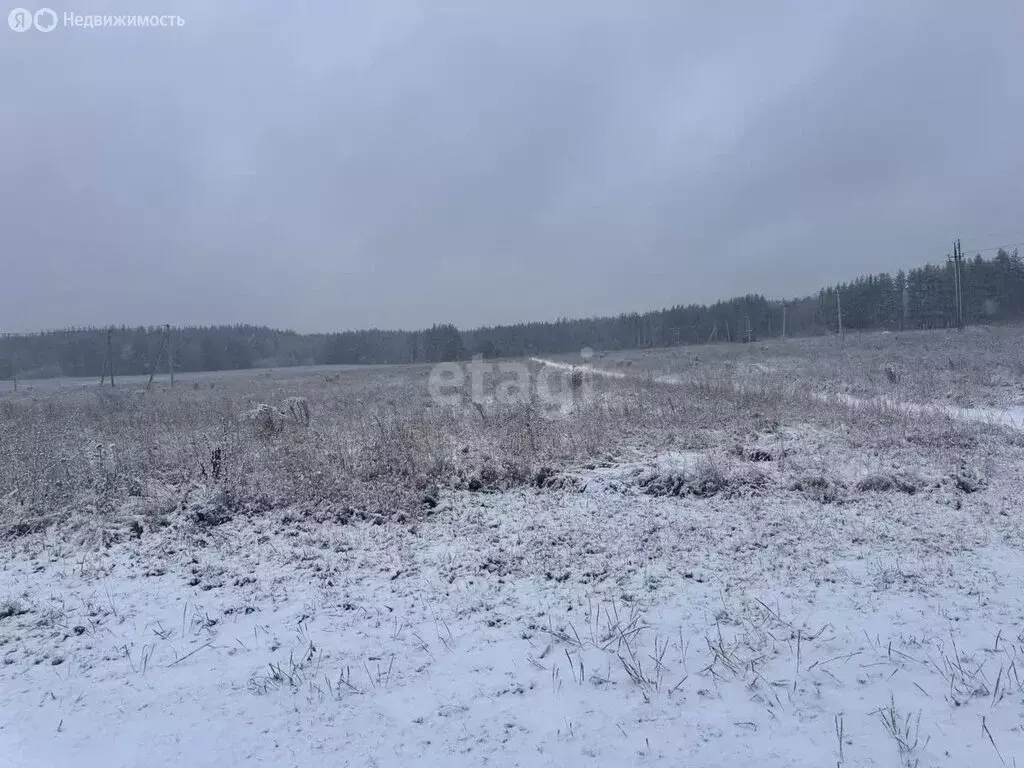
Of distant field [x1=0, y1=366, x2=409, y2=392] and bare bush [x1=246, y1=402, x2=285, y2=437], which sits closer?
bare bush [x1=246, y1=402, x2=285, y2=437]

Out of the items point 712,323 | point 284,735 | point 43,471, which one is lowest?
point 284,735

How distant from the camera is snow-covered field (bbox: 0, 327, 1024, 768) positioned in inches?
132

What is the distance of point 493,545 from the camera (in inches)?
260

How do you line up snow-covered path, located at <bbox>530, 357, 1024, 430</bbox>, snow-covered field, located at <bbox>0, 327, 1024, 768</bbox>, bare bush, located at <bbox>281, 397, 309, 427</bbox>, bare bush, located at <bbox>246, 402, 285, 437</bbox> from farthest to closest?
1. bare bush, located at <bbox>281, 397, 309, 427</bbox>
2. bare bush, located at <bbox>246, 402, 285, 437</bbox>
3. snow-covered path, located at <bbox>530, 357, 1024, 430</bbox>
4. snow-covered field, located at <bbox>0, 327, 1024, 768</bbox>

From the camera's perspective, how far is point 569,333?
130m

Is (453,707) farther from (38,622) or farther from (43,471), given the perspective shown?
(43,471)

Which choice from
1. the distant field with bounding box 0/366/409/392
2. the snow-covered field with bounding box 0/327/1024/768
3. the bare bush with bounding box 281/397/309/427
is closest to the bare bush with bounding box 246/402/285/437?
the bare bush with bounding box 281/397/309/427

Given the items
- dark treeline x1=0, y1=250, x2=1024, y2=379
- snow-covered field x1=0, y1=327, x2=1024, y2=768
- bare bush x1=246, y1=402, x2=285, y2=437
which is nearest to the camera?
snow-covered field x1=0, y1=327, x2=1024, y2=768

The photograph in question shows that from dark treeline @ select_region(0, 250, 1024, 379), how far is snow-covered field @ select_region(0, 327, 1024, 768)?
7594 cm

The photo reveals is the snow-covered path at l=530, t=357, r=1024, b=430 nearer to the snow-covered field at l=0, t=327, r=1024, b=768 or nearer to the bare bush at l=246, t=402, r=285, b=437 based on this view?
the snow-covered field at l=0, t=327, r=1024, b=768

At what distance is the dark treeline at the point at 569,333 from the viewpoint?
8038 centimetres

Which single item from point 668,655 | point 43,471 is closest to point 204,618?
point 668,655

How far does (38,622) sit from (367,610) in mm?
3172

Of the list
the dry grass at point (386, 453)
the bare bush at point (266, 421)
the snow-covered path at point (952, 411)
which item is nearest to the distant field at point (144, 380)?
the bare bush at point (266, 421)
